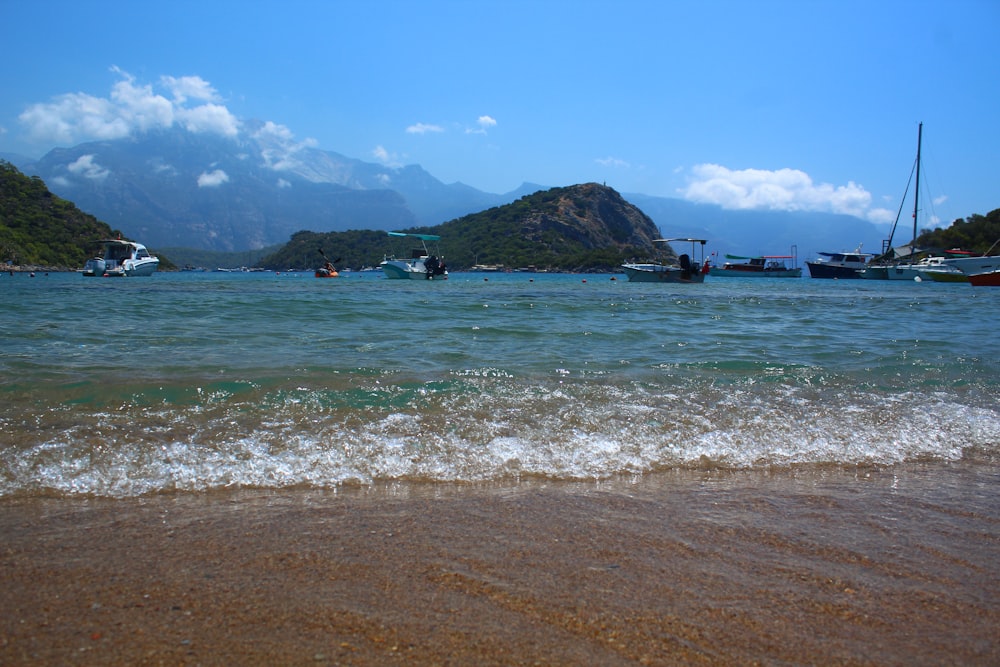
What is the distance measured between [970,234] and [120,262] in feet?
325

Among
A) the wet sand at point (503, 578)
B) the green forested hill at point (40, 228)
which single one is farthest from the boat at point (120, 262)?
the wet sand at point (503, 578)

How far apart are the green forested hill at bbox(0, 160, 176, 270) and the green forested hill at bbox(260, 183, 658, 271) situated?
52.9 metres

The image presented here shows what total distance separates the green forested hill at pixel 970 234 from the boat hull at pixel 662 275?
146ft

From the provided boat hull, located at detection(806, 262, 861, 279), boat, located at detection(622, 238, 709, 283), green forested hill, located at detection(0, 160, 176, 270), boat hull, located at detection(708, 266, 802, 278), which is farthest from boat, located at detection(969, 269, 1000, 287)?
green forested hill, located at detection(0, 160, 176, 270)

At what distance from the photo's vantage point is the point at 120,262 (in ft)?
179

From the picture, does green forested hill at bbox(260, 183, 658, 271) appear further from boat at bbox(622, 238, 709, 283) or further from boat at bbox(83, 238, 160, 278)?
boat at bbox(622, 238, 709, 283)

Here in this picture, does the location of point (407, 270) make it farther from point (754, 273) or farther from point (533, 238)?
point (533, 238)

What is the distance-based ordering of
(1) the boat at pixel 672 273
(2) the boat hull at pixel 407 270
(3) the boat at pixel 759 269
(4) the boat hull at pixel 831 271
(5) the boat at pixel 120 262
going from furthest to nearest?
(3) the boat at pixel 759 269
(4) the boat hull at pixel 831 271
(2) the boat hull at pixel 407 270
(1) the boat at pixel 672 273
(5) the boat at pixel 120 262

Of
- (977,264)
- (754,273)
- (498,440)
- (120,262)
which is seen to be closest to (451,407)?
(498,440)

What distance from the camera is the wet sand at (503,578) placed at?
2.40 metres

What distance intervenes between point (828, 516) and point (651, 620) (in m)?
1.85

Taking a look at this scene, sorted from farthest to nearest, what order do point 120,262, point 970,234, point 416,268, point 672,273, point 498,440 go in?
point 970,234 → point 416,268 → point 672,273 → point 120,262 → point 498,440

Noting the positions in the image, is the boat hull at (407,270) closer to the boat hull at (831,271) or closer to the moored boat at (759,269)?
the boat hull at (831,271)

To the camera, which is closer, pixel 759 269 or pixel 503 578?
pixel 503 578
